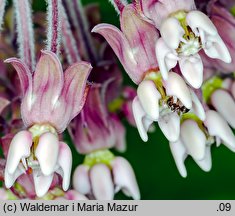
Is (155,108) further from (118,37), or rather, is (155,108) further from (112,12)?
(112,12)

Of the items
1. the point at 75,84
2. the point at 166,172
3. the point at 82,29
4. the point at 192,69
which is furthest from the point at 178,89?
the point at 166,172

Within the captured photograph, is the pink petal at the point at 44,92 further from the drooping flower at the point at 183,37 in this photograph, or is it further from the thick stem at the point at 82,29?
the thick stem at the point at 82,29

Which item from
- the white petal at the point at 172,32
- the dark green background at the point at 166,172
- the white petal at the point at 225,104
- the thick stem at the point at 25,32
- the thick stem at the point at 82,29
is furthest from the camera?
the dark green background at the point at 166,172

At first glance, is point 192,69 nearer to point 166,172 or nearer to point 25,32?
point 25,32

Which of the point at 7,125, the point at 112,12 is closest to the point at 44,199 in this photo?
the point at 7,125

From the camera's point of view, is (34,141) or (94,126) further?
(94,126)

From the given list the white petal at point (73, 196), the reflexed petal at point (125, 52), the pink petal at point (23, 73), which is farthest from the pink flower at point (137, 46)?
the white petal at point (73, 196)
